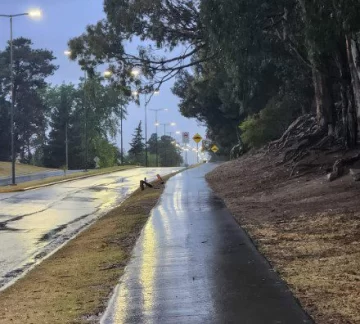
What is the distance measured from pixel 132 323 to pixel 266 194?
1165cm

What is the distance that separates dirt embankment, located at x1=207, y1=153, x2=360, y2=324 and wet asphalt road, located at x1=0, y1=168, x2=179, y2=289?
4.29m

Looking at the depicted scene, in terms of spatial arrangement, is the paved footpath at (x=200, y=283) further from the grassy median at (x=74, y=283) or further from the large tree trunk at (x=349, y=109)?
the large tree trunk at (x=349, y=109)

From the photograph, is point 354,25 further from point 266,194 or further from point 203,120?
point 203,120

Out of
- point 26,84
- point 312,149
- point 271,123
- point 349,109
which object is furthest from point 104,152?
point 349,109

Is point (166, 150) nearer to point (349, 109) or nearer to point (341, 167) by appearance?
point (349, 109)

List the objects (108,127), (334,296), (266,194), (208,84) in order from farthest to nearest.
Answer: (108,127)
(208,84)
(266,194)
(334,296)

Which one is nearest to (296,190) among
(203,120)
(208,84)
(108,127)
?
(208,84)

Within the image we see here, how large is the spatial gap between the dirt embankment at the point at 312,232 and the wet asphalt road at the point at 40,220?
4.29 meters

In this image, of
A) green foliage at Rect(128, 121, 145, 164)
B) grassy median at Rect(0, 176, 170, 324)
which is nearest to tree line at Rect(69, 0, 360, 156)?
grassy median at Rect(0, 176, 170, 324)

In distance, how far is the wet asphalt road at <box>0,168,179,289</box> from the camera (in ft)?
35.0

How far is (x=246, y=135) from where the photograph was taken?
33625 millimetres

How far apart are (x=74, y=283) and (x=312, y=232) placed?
4.30m

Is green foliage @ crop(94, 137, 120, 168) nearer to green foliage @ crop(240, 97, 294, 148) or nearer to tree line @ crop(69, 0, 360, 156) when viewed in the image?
tree line @ crop(69, 0, 360, 156)

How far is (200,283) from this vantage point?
668 cm
